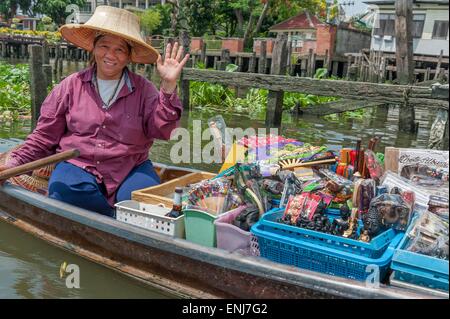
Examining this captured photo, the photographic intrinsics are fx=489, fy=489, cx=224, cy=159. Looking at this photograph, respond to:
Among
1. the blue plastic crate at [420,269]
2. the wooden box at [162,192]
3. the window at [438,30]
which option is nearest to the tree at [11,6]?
the window at [438,30]

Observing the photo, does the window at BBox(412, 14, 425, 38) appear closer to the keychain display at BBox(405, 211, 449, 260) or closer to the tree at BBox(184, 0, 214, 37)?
the tree at BBox(184, 0, 214, 37)

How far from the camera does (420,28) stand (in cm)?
2423

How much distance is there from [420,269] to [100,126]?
90.6 inches

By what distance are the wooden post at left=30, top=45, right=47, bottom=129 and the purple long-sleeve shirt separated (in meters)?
4.56

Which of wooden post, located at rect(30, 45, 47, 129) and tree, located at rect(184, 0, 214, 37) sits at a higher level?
tree, located at rect(184, 0, 214, 37)

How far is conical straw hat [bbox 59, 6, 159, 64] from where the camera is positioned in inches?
132

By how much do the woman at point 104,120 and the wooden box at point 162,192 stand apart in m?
0.15

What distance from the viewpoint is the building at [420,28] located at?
75.8ft

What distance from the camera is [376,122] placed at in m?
11.7

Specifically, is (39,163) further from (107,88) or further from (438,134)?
(438,134)

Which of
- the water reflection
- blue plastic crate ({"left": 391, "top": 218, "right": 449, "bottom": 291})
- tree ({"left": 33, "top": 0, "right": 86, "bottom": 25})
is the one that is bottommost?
the water reflection

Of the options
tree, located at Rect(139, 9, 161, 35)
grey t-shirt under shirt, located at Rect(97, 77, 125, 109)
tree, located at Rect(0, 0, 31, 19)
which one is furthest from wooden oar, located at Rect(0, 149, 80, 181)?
tree, located at Rect(0, 0, 31, 19)

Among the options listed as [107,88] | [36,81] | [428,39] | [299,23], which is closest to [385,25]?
[428,39]

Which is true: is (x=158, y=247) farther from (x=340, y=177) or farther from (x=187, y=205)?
(x=340, y=177)
